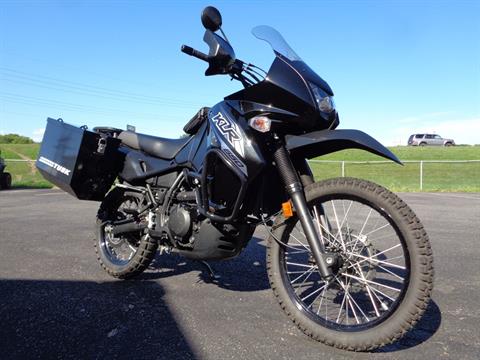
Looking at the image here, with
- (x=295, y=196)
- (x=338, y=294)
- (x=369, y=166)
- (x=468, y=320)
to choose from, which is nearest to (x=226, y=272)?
(x=338, y=294)

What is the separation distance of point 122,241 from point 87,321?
1455mm

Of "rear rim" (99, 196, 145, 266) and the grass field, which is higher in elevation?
the grass field

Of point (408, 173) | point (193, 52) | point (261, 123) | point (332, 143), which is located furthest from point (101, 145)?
point (408, 173)

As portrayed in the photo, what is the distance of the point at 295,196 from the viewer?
9.42 ft

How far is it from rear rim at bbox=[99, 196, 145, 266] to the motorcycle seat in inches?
21.1

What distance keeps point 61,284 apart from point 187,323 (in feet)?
5.09

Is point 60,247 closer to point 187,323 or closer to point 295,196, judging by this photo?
point 187,323

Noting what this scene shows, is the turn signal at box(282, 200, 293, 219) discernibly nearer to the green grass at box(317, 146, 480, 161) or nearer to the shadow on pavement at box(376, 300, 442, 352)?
the shadow on pavement at box(376, 300, 442, 352)

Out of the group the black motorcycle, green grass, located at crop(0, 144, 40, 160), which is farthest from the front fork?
green grass, located at crop(0, 144, 40, 160)

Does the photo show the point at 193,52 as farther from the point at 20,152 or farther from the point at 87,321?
the point at 20,152

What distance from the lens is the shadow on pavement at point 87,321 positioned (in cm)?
267

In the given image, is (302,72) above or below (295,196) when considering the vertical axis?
above

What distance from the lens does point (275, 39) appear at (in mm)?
3244

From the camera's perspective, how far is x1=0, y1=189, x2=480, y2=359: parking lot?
2668 mm
